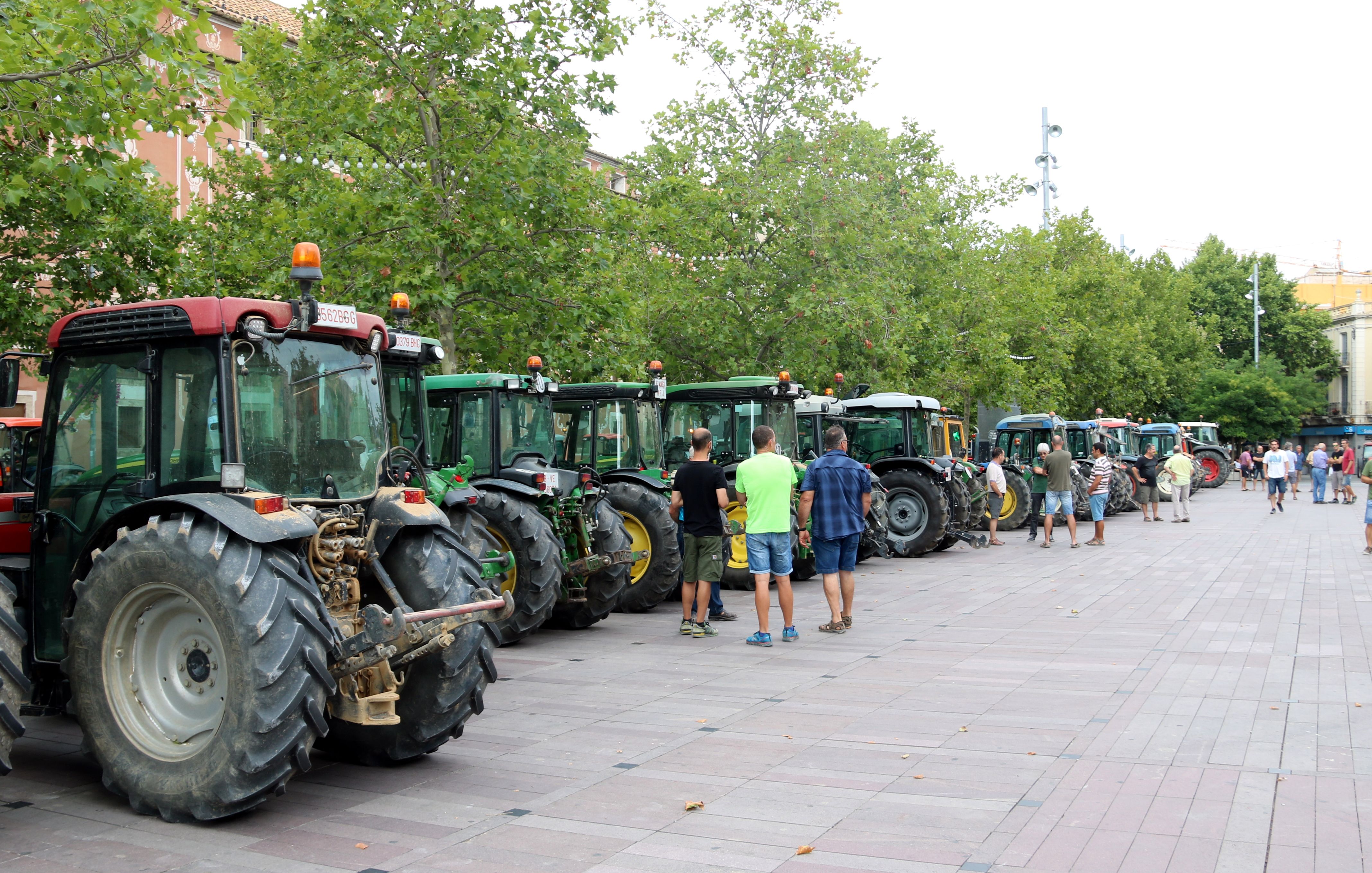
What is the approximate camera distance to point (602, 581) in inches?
431

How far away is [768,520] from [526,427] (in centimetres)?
262

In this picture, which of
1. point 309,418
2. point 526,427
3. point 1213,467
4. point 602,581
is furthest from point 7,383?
point 1213,467

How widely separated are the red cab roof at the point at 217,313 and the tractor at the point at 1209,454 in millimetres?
42527

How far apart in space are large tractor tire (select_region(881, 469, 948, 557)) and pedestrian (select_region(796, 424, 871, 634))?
26.0 ft

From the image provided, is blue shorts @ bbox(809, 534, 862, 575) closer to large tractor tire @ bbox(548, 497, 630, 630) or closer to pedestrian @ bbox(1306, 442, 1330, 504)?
large tractor tire @ bbox(548, 497, 630, 630)

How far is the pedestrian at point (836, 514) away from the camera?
418 inches

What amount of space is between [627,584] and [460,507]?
3.33 meters

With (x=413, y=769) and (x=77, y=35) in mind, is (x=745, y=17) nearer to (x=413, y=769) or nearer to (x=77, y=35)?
(x=77, y=35)

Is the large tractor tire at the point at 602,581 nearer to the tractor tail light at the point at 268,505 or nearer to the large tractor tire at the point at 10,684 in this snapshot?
the tractor tail light at the point at 268,505

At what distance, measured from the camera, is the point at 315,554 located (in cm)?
577

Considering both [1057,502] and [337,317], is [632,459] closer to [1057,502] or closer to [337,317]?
[337,317]

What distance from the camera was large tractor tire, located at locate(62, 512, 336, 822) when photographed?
507 cm

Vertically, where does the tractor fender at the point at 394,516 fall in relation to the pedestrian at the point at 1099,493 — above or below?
above

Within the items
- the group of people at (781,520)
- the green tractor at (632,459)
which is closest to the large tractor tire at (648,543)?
the green tractor at (632,459)
